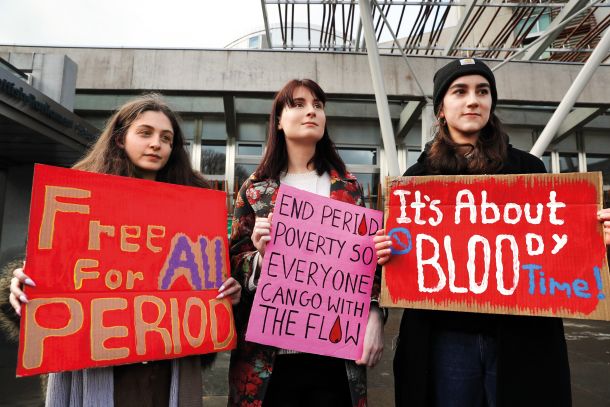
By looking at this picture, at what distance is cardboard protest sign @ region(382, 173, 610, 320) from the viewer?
1.30m

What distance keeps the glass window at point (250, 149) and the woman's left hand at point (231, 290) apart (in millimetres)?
9411

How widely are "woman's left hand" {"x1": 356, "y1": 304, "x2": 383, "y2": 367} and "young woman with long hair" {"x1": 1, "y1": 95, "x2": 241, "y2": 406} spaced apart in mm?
529

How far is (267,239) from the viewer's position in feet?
4.63

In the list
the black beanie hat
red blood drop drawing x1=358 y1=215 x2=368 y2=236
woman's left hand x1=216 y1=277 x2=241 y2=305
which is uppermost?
the black beanie hat

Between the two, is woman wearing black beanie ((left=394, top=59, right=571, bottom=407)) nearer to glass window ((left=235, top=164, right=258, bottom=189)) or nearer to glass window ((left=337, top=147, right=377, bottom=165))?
glass window ((left=235, top=164, right=258, bottom=189))

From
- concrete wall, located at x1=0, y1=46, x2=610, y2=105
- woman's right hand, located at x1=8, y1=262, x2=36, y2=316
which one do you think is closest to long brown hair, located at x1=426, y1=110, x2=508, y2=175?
woman's right hand, located at x1=8, y1=262, x2=36, y2=316

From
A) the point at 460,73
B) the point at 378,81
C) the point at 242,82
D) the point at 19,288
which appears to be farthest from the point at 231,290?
the point at 242,82

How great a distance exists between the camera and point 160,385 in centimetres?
140

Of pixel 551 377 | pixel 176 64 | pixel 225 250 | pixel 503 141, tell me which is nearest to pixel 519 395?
pixel 551 377

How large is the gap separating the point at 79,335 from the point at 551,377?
5.12 feet

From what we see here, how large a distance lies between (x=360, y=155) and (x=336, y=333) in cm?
986

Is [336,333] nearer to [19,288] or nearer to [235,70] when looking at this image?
[19,288]

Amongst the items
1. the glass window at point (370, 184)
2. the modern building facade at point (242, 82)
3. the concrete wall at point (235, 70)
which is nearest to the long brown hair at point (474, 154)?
the modern building facade at point (242, 82)

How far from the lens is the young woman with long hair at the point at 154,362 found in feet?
4.24
